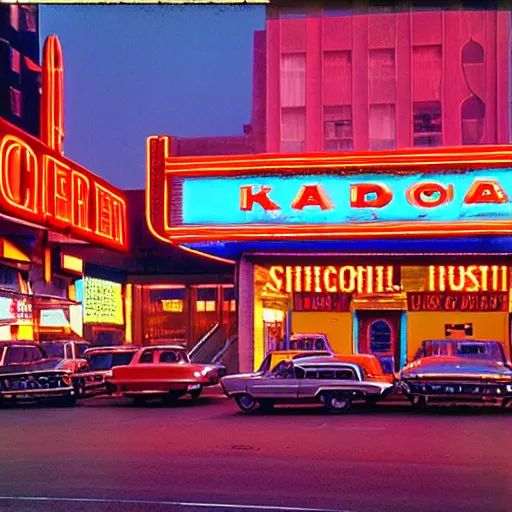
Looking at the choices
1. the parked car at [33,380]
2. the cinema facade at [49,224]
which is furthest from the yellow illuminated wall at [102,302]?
the parked car at [33,380]

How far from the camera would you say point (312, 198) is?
25.9 metres

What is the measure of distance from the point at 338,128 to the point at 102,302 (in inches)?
524

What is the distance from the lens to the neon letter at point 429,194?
2538 centimetres

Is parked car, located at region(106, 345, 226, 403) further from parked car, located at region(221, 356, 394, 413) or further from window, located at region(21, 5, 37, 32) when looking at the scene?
Result: window, located at region(21, 5, 37, 32)

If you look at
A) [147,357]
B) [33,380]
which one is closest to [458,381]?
[147,357]

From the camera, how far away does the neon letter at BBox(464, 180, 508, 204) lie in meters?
25.0

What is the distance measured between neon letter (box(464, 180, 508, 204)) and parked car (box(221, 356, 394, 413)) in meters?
7.07

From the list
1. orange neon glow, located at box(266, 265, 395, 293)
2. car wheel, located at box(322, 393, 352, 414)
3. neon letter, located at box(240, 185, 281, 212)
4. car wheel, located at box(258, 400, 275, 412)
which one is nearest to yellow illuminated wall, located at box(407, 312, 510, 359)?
orange neon glow, located at box(266, 265, 395, 293)

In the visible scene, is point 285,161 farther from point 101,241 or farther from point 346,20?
point 101,241

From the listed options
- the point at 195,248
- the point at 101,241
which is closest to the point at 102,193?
the point at 101,241

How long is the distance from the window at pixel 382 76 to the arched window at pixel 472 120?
228cm

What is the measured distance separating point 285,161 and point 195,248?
4962 millimetres

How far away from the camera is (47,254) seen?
105 ft

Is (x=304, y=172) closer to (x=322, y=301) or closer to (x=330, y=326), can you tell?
(x=322, y=301)
